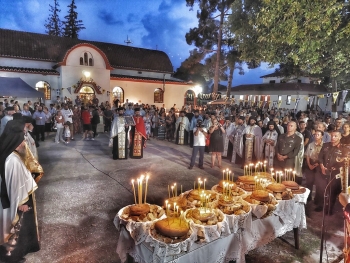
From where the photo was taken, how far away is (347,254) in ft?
9.36

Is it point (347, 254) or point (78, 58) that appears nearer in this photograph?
point (347, 254)

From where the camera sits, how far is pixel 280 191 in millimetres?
4359

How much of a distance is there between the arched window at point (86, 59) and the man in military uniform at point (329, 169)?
21.2 m

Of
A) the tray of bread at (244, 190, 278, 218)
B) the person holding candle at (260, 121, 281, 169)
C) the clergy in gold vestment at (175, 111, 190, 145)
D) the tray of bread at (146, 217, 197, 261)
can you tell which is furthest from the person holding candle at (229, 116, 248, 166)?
the tray of bread at (146, 217, 197, 261)

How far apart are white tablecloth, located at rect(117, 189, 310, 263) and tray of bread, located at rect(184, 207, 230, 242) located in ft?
0.33

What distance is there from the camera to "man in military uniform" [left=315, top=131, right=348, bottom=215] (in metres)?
5.52

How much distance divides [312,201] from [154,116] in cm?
1074

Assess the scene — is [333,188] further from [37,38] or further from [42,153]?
[37,38]

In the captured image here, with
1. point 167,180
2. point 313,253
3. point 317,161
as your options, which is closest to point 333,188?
point 317,161

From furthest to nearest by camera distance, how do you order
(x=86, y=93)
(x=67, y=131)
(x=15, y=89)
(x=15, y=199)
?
(x=86, y=93) < (x=15, y=89) < (x=67, y=131) < (x=15, y=199)

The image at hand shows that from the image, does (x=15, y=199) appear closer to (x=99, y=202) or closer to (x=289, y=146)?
(x=99, y=202)

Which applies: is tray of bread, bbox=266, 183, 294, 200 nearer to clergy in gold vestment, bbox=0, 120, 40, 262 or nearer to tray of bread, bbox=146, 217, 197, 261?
tray of bread, bbox=146, 217, 197, 261

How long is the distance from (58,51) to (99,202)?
2178cm

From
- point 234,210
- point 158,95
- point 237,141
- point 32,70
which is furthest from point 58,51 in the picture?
point 234,210
